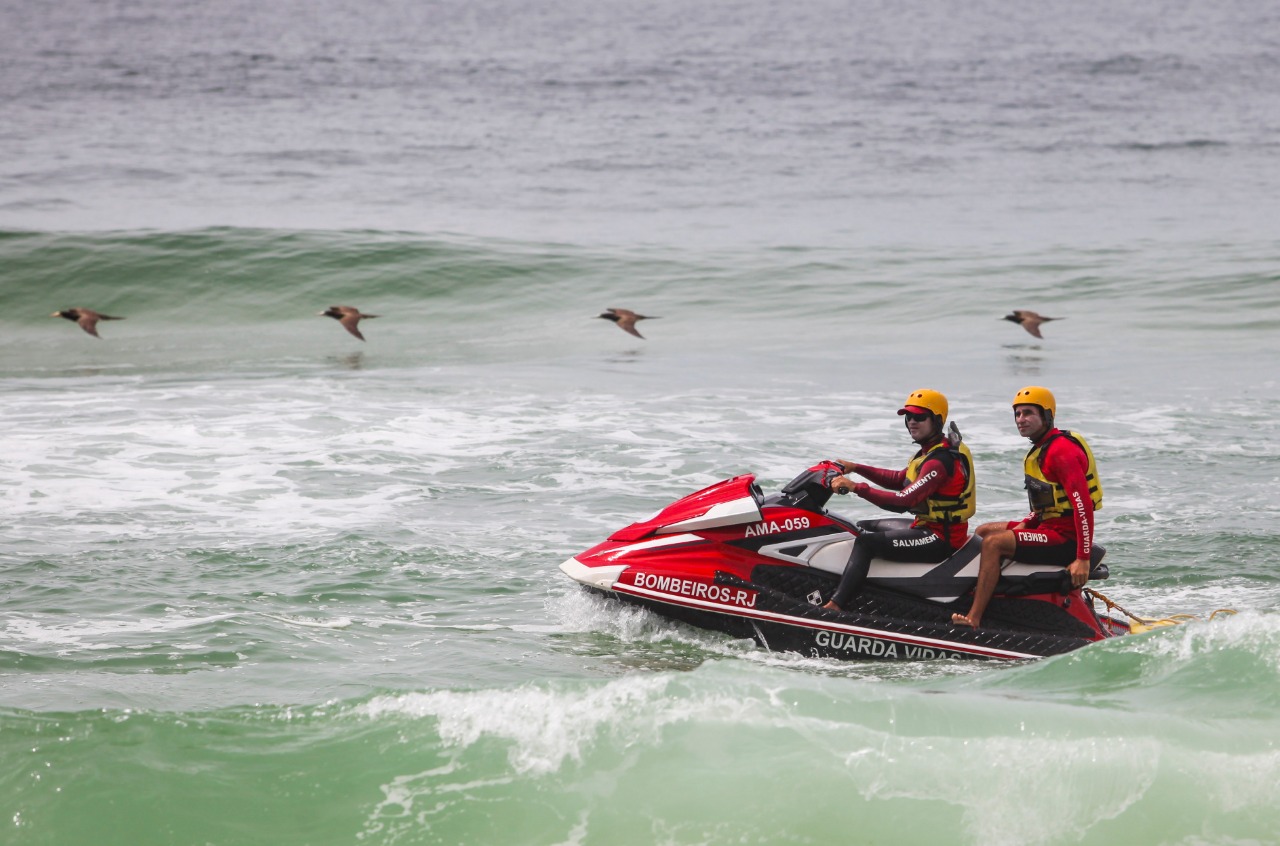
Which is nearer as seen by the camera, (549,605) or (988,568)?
(988,568)

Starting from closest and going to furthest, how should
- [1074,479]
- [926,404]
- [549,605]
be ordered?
[1074,479]
[926,404]
[549,605]

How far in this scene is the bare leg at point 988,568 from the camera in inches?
269

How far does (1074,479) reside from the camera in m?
6.65

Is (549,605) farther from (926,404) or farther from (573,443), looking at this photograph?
(573,443)

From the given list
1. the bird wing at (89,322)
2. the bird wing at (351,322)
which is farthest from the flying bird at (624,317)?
the bird wing at (89,322)

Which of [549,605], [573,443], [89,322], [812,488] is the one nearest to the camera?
[812,488]

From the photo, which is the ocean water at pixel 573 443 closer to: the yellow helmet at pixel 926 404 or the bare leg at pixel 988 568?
the bare leg at pixel 988 568

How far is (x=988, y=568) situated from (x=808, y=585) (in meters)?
0.91

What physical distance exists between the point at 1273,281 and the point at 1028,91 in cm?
2769

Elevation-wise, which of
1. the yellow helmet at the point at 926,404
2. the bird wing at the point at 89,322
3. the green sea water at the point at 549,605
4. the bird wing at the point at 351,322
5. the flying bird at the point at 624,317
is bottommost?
the green sea water at the point at 549,605

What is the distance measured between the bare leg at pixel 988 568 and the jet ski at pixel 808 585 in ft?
0.21

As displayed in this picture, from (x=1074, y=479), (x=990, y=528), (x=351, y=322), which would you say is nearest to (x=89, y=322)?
(x=351, y=322)

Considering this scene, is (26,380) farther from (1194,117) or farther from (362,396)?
(1194,117)

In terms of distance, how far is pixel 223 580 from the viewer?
832 cm
